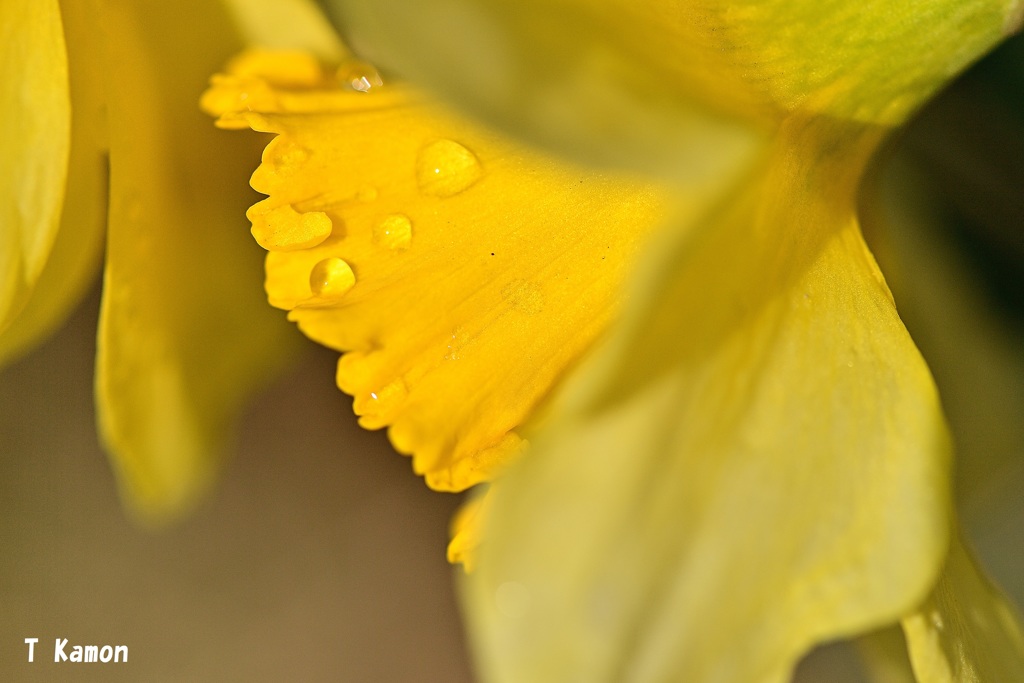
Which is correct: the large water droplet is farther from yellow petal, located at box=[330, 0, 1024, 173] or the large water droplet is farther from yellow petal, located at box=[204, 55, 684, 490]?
yellow petal, located at box=[330, 0, 1024, 173]

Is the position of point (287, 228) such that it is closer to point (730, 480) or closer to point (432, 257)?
point (432, 257)

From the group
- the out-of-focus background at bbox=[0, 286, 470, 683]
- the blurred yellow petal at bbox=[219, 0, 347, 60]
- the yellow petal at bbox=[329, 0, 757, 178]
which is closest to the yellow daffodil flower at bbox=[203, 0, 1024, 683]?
the yellow petal at bbox=[329, 0, 757, 178]

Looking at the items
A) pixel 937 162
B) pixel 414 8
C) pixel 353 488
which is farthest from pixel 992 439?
pixel 353 488

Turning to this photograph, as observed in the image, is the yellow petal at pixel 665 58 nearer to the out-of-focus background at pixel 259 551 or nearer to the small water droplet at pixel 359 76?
the small water droplet at pixel 359 76

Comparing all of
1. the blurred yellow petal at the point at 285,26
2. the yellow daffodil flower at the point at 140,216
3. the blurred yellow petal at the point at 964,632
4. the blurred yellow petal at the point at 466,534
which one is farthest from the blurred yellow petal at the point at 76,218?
the blurred yellow petal at the point at 964,632

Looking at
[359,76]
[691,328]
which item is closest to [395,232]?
[359,76]

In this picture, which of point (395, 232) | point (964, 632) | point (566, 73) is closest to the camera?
point (566, 73)
